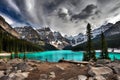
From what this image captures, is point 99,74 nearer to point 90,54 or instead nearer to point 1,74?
point 1,74

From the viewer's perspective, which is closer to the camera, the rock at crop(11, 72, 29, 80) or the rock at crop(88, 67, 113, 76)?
the rock at crop(88, 67, 113, 76)

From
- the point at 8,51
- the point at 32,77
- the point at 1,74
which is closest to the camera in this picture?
the point at 32,77

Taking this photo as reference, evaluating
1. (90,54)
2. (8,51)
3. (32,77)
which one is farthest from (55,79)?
(8,51)

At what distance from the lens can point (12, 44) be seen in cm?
15750

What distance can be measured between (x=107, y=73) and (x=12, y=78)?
33.8 feet

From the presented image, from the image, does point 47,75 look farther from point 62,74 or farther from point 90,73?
point 90,73

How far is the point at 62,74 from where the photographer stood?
64.8 feet

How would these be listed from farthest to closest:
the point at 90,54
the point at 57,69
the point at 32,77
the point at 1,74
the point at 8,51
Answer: the point at 8,51 → the point at 90,54 → the point at 57,69 → the point at 1,74 → the point at 32,77

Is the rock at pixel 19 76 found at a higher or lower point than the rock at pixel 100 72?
lower

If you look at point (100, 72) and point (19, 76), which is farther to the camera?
point (19, 76)

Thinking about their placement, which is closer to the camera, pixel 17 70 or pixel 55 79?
pixel 55 79

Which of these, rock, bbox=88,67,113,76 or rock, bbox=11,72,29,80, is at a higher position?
rock, bbox=88,67,113,76

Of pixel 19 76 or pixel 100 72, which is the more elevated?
pixel 100 72

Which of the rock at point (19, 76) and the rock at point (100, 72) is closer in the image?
the rock at point (100, 72)
